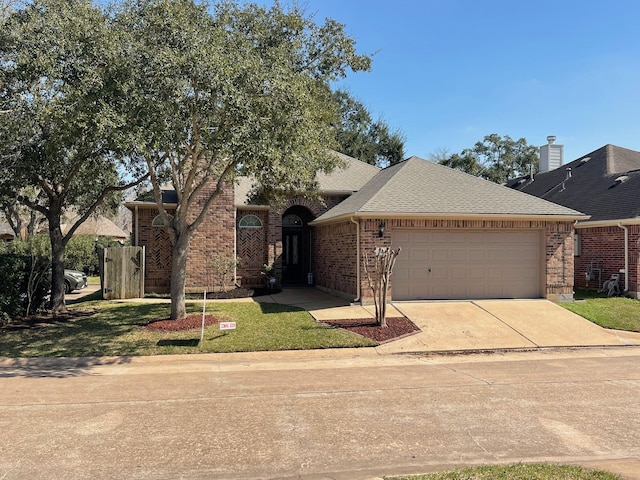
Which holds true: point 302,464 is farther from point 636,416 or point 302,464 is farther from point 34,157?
point 34,157

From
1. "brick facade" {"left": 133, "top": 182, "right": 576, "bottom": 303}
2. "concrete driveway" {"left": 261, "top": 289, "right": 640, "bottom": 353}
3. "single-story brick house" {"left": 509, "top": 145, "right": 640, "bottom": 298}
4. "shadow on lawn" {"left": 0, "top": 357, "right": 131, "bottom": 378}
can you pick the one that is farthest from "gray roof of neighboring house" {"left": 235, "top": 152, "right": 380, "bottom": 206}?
"shadow on lawn" {"left": 0, "top": 357, "right": 131, "bottom": 378}

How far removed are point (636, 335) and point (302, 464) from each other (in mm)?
10633

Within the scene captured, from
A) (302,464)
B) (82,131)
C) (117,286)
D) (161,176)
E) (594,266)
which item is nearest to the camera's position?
(302,464)

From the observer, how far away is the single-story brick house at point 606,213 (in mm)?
15852

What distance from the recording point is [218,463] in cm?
455

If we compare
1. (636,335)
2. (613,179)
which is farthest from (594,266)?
(636,335)

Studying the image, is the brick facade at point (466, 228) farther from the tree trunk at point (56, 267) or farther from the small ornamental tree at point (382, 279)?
the tree trunk at point (56, 267)

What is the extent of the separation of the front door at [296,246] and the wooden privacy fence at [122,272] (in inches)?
254

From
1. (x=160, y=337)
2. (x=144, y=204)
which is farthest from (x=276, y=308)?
(x=144, y=204)

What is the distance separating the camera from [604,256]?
1698 centimetres

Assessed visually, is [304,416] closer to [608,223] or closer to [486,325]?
[486,325]

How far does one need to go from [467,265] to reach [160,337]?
29.4 ft

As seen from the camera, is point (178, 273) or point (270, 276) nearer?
point (178, 273)

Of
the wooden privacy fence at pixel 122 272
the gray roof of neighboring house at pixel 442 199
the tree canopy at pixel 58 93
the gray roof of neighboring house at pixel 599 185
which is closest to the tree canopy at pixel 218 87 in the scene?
the tree canopy at pixel 58 93
